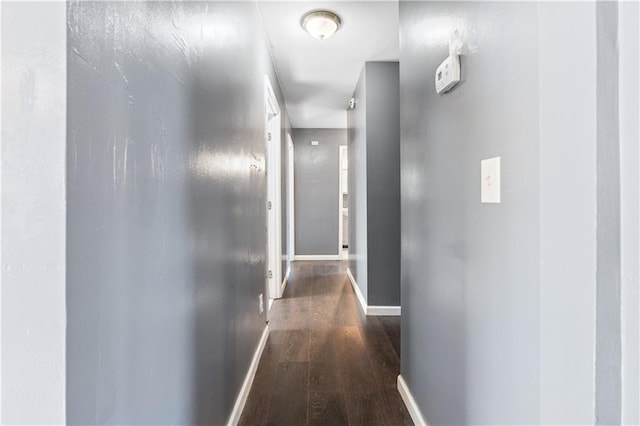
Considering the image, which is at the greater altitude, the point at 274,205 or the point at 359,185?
the point at 359,185

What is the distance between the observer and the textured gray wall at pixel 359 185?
123 inches

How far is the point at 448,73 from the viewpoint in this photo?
1.10m

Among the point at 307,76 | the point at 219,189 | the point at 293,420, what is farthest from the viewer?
the point at 307,76

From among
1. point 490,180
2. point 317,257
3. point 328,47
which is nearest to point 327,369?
point 490,180

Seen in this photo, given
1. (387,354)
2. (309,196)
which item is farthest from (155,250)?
(309,196)

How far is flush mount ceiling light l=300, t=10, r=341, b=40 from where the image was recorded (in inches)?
85.3

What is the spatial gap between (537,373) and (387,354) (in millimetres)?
1638

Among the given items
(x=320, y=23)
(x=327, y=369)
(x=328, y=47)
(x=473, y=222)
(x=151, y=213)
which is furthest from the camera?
(x=328, y=47)

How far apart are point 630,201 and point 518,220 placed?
1.06ft

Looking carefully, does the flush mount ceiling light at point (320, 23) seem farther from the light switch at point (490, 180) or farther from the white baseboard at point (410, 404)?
the white baseboard at point (410, 404)

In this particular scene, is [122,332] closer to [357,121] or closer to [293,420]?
[293,420]

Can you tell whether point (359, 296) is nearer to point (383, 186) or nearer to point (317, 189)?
point (383, 186)

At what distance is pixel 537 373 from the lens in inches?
28.5

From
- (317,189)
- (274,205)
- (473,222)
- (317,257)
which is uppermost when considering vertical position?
(317,189)
